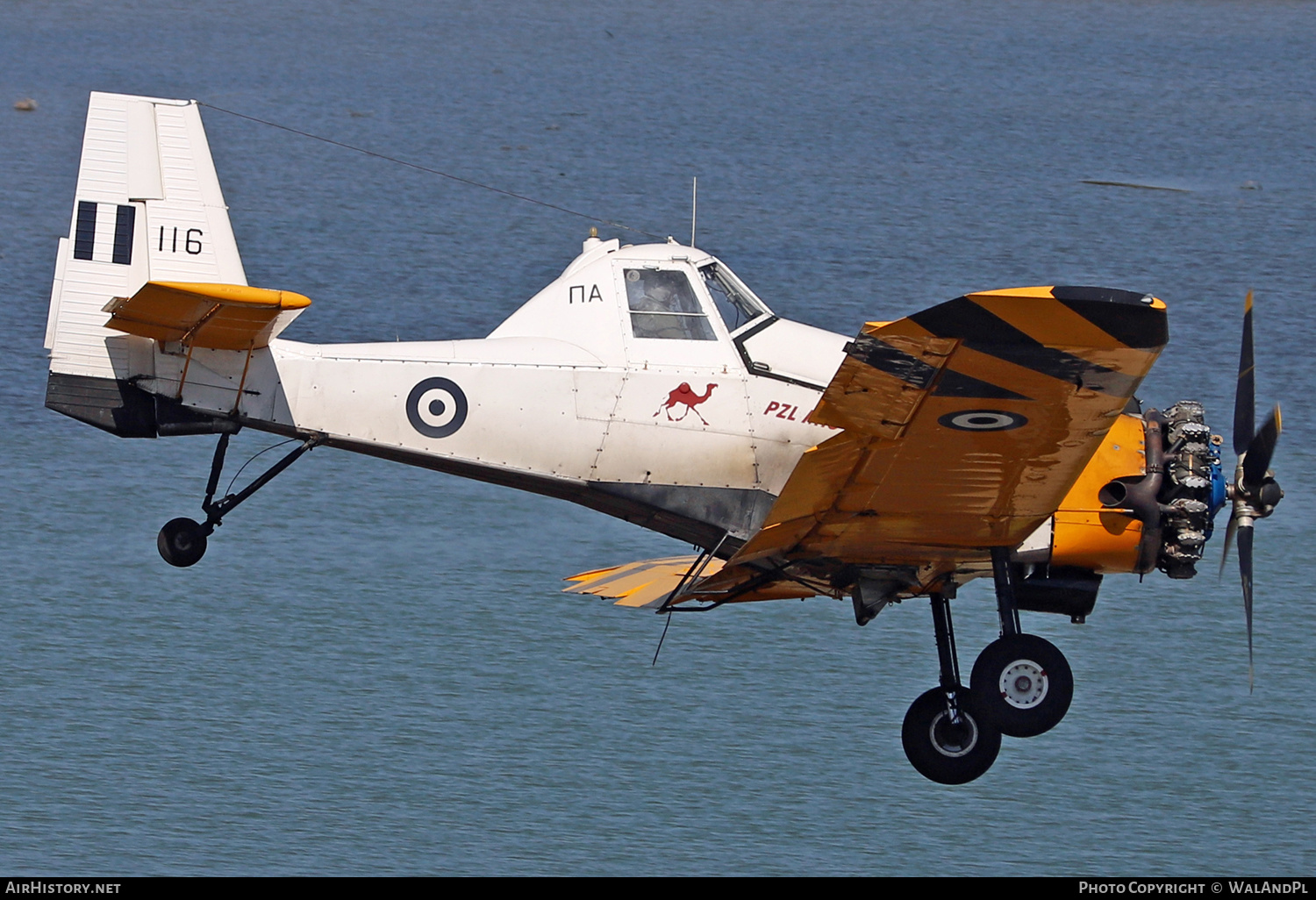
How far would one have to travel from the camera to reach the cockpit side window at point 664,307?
15.4 metres

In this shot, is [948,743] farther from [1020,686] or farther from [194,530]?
[194,530]

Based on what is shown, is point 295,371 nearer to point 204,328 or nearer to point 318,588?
point 204,328

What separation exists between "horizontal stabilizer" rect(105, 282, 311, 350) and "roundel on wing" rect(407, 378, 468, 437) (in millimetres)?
1263

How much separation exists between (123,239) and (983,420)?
7139 mm

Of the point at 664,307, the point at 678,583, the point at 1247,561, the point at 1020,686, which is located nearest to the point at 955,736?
the point at 1020,686

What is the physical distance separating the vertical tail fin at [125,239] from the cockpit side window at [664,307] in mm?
3280

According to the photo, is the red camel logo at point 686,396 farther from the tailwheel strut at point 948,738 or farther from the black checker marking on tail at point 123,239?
the black checker marking on tail at point 123,239

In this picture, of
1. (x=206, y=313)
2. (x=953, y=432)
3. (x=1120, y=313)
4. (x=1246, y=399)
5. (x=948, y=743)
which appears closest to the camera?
(x=1120, y=313)

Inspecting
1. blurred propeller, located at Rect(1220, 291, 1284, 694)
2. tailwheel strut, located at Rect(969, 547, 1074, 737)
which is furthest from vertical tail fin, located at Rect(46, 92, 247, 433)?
blurred propeller, located at Rect(1220, 291, 1284, 694)

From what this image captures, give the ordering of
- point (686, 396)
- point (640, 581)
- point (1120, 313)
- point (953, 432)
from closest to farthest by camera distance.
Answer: point (1120, 313) < point (953, 432) < point (686, 396) < point (640, 581)

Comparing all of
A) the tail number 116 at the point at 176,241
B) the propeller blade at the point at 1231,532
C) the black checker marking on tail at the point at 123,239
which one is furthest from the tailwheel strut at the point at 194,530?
the propeller blade at the point at 1231,532

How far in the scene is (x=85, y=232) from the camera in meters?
15.3

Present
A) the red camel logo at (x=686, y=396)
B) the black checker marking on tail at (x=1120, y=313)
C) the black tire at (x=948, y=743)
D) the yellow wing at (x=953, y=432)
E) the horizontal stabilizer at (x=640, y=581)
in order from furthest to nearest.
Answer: the horizontal stabilizer at (x=640, y=581), the black tire at (x=948, y=743), the red camel logo at (x=686, y=396), the yellow wing at (x=953, y=432), the black checker marking on tail at (x=1120, y=313)

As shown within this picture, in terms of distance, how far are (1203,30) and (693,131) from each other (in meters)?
19.8
